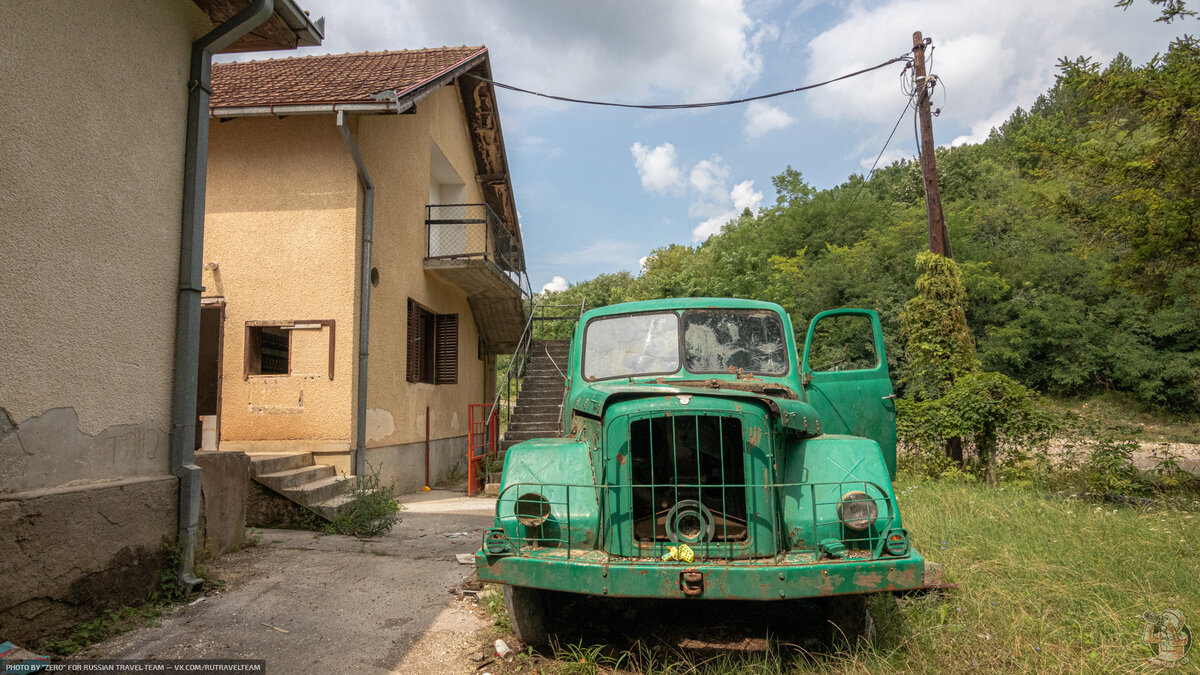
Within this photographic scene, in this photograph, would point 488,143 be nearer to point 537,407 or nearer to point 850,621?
point 537,407

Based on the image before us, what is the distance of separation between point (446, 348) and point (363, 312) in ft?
12.6

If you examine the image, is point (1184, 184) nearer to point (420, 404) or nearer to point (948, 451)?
point (948, 451)

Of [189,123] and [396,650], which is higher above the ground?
[189,123]

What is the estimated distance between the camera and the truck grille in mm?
3395

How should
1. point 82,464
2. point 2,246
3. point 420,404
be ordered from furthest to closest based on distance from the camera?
1. point 420,404
2. point 82,464
3. point 2,246

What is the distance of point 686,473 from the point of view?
354 centimetres

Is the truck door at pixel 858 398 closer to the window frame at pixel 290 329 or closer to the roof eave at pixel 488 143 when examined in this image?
the window frame at pixel 290 329

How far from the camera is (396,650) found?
367cm

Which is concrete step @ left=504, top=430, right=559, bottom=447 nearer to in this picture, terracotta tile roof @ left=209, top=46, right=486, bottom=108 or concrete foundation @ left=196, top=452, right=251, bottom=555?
terracotta tile roof @ left=209, top=46, right=486, bottom=108

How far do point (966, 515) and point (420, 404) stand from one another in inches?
309

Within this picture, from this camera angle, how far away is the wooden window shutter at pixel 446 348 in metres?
12.2

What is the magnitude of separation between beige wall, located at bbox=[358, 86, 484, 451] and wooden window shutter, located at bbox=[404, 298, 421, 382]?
0.55 feet

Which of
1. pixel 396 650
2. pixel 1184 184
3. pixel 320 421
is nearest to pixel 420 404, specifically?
pixel 320 421

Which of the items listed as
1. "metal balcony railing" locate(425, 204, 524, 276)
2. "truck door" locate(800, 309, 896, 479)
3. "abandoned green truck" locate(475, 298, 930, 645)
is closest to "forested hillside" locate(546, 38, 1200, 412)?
"truck door" locate(800, 309, 896, 479)
